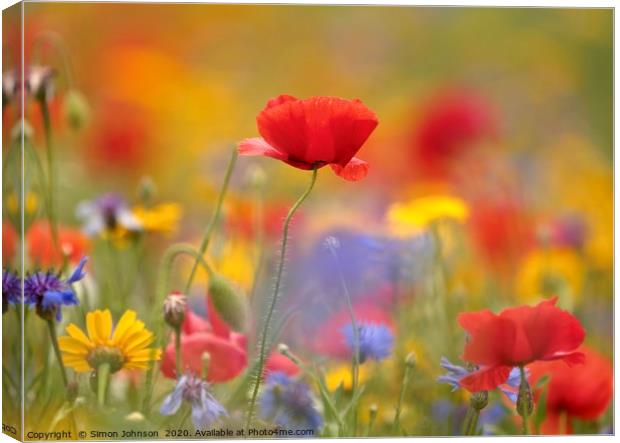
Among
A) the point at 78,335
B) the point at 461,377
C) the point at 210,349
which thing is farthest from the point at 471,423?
the point at 78,335

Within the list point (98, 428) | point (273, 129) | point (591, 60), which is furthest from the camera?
point (591, 60)

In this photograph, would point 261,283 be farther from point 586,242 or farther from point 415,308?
point 586,242

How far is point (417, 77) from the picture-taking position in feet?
9.20

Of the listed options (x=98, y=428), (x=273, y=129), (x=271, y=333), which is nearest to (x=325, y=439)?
(x=271, y=333)

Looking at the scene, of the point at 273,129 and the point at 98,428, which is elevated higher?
the point at 273,129

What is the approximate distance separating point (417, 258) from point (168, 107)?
0.53 metres

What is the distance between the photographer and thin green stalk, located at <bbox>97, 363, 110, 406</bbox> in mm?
2596

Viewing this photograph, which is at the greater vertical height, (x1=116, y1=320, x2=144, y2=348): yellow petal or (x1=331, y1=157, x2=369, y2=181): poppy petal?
(x1=331, y1=157, x2=369, y2=181): poppy petal

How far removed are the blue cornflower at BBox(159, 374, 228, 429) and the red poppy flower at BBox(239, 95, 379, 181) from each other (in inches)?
16.4

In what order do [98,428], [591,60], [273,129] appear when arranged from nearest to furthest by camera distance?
[273,129] < [98,428] < [591,60]

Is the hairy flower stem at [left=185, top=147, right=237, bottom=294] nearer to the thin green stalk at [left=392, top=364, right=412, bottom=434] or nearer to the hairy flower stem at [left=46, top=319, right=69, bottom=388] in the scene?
the hairy flower stem at [left=46, top=319, right=69, bottom=388]

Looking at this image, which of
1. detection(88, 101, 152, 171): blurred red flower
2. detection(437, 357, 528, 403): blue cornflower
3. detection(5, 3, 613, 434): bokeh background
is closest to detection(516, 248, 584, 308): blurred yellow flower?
detection(5, 3, 613, 434): bokeh background

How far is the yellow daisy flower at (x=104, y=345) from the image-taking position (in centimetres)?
259

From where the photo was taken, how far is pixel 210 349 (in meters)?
2.65
